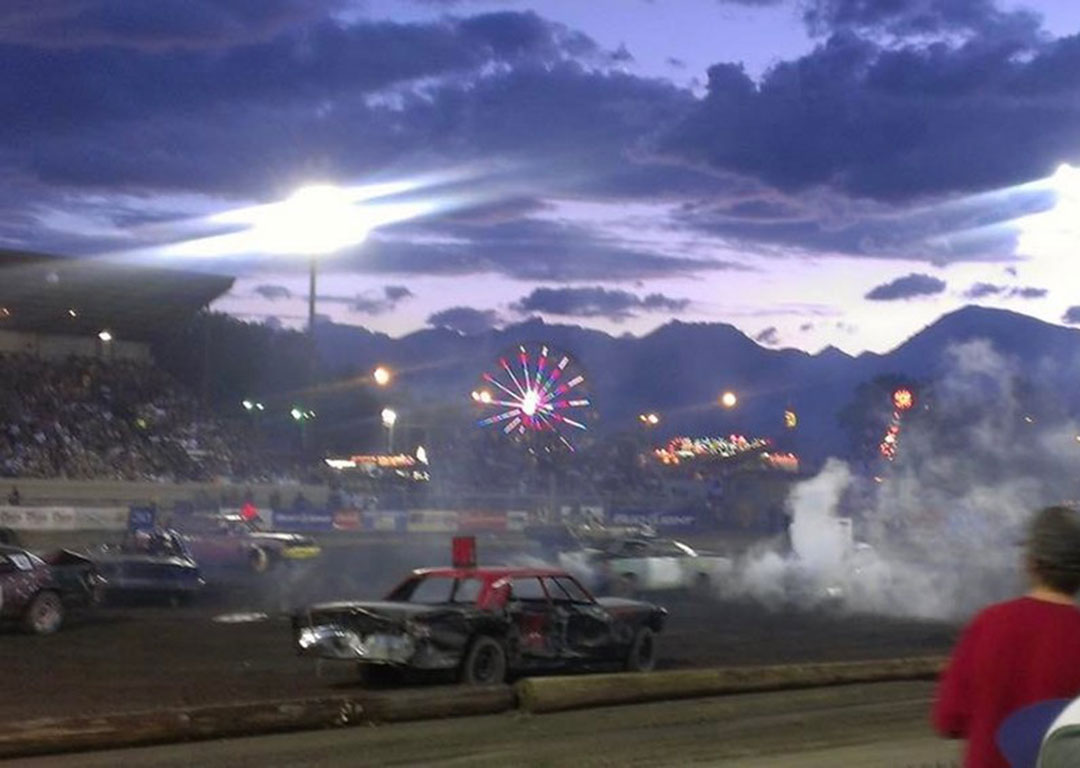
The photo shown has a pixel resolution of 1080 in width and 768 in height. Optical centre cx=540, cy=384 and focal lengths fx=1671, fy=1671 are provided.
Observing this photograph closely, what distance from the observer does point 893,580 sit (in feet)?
124

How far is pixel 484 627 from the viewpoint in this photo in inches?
711

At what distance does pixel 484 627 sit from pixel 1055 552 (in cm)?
1316

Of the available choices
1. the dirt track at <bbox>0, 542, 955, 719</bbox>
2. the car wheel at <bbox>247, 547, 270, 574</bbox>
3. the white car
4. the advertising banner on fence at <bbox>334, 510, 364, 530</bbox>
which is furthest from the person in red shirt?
the advertising banner on fence at <bbox>334, 510, 364, 530</bbox>

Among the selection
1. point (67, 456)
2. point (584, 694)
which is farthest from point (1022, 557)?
point (67, 456)

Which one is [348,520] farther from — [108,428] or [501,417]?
[501,417]

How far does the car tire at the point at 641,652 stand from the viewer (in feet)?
67.5

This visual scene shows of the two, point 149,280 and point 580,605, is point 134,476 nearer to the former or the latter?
point 149,280

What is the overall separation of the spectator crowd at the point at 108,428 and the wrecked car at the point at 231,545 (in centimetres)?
1464

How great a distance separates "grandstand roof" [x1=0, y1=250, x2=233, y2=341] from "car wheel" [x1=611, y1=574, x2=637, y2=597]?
31058mm

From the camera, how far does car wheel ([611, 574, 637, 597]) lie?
121 ft

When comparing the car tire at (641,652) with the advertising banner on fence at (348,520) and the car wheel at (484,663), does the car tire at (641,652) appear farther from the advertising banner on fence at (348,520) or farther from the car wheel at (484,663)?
the advertising banner on fence at (348,520)

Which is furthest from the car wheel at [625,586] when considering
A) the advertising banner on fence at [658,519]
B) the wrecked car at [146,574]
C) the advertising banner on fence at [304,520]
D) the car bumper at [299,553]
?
the advertising banner on fence at [658,519]

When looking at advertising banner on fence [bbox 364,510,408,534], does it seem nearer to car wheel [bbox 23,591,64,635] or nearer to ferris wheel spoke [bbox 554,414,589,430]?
ferris wheel spoke [bbox 554,414,589,430]

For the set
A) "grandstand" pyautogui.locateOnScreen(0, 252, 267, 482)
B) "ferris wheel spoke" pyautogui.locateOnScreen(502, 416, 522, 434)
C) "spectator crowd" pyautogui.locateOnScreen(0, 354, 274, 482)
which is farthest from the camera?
"ferris wheel spoke" pyautogui.locateOnScreen(502, 416, 522, 434)
